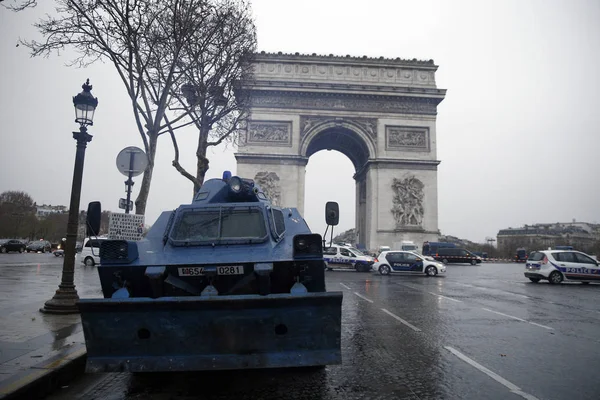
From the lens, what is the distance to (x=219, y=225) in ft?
17.5

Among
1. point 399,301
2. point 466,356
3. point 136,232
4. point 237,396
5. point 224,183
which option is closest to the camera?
point 237,396

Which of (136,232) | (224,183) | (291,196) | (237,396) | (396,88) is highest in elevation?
(396,88)

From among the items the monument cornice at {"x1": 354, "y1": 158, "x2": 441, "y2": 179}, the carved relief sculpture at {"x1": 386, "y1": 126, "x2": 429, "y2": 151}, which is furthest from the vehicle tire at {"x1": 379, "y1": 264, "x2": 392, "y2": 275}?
the carved relief sculpture at {"x1": 386, "y1": 126, "x2": 429, "y2": 151}

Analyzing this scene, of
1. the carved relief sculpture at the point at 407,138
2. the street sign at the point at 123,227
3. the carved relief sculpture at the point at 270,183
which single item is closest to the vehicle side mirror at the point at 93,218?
the street sign at the point at 123,227

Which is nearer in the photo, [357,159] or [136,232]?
[136,232]

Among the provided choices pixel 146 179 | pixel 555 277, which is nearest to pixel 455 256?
pixel 555 277

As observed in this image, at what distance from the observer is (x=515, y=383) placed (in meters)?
4.45

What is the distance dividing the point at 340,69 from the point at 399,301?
29.2 metres

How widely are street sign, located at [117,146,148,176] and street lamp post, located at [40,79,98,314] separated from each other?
79cm

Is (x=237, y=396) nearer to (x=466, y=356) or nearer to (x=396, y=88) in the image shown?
Result: (x=466, y=356)

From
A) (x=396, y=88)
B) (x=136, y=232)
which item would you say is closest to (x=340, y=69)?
(x=396, y=88)

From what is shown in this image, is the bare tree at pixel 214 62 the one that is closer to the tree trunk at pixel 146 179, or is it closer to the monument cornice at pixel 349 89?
the tree trunk at pixel 146 179

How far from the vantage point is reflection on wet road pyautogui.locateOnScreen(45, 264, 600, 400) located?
415 cm

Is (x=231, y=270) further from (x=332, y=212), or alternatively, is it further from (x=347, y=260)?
(x=347, y=260)
